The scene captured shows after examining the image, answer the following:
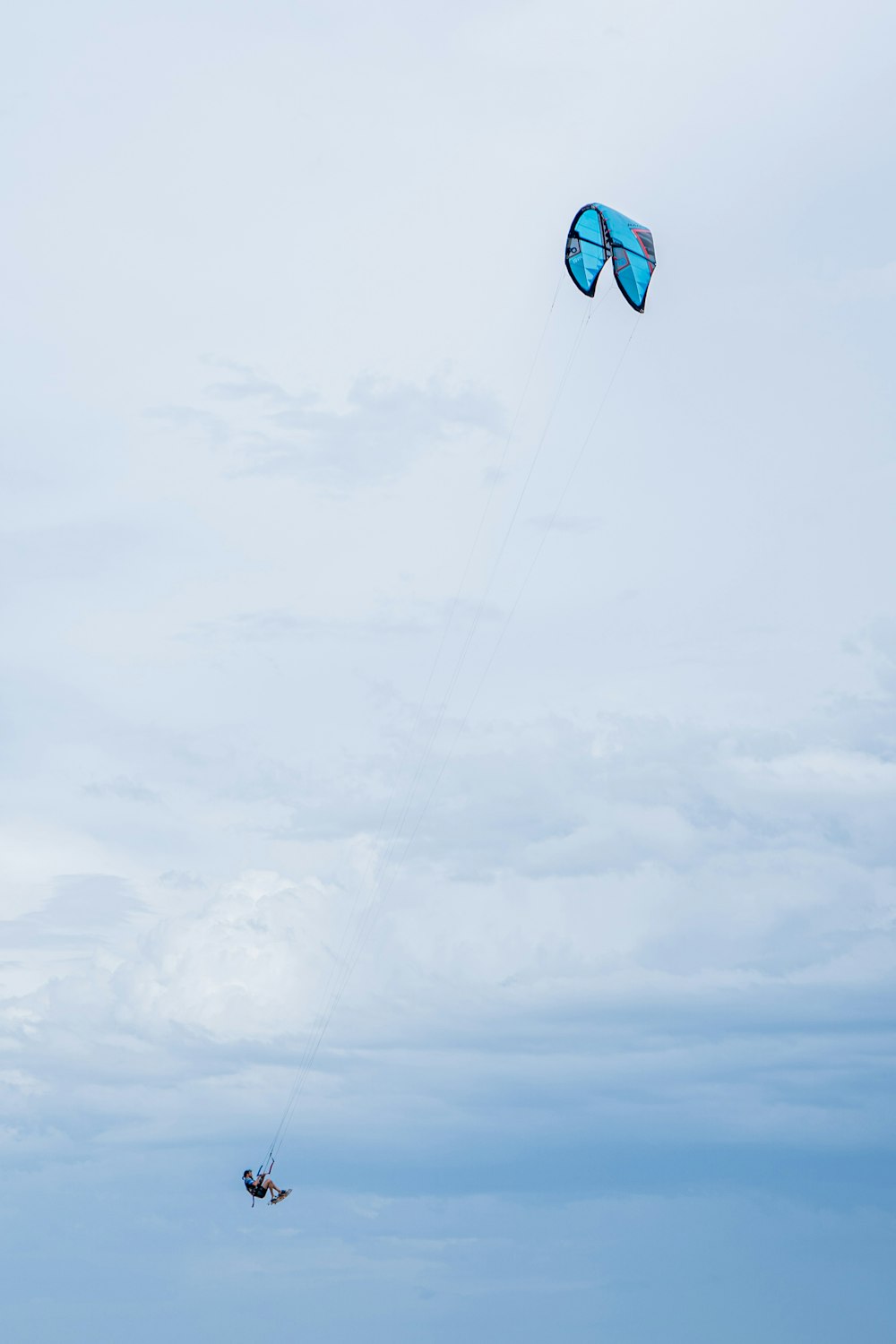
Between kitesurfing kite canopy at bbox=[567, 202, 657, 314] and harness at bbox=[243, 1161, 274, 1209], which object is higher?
kitesurfing kite canopy at bbox=[567, 202, 657, 314]

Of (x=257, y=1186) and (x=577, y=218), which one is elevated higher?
(x=577, y=218)

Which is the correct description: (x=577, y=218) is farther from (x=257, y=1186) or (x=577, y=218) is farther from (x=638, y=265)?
(x=257, y=1186)

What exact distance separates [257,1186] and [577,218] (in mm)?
37948

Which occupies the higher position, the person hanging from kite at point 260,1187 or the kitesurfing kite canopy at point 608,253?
the kitesurfing kite canopy at point 608,253

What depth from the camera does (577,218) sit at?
82750mm

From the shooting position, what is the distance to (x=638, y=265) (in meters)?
83.1

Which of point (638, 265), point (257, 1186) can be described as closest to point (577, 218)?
point (638, 265)

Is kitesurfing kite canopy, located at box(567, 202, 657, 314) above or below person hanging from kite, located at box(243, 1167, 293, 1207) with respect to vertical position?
above

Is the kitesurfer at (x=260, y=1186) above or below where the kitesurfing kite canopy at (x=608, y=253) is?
below

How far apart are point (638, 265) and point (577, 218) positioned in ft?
9.18

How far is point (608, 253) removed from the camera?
274 ft

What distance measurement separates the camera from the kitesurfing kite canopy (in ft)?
270

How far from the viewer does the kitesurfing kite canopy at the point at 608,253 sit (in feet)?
270

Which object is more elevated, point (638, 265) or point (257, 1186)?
point (638, 265)
